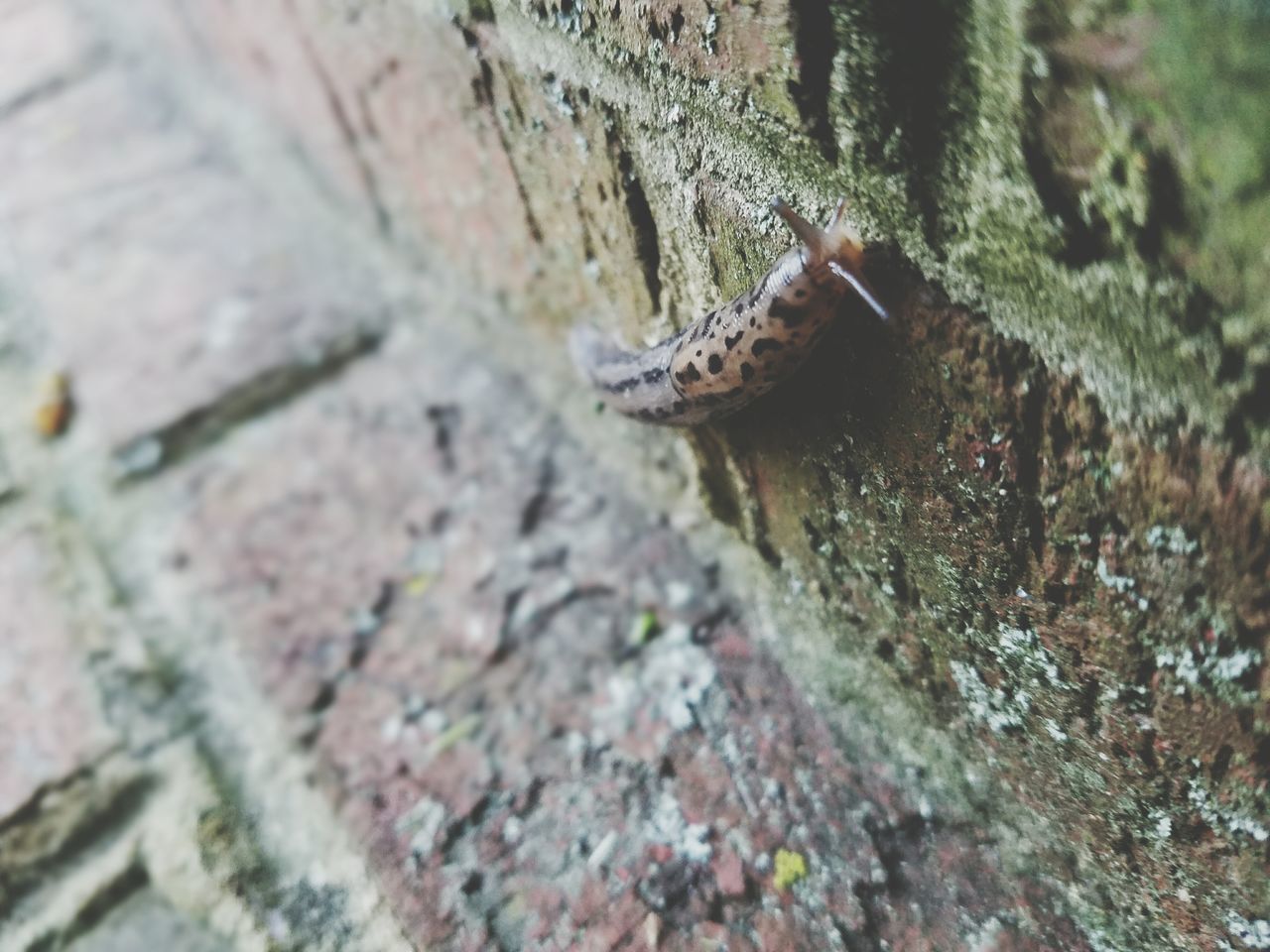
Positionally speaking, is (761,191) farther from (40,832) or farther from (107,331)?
(107,331)

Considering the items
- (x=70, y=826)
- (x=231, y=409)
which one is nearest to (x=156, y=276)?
(x=231, y=409)

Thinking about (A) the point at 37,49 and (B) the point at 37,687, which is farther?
(A) the point at 37,49

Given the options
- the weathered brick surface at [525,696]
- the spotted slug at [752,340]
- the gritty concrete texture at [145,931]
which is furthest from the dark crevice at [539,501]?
the gritty concrete texture at [145,931]

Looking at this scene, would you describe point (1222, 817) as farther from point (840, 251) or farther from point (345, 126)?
point (345, 126)

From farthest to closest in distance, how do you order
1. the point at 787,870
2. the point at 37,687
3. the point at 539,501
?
the point at 539,501 < the point at 37,687 < the point at 787,870

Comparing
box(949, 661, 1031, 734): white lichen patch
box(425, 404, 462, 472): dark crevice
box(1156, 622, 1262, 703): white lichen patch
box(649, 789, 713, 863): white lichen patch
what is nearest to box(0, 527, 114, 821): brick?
box(425, 404, 462, 472): dark crevice

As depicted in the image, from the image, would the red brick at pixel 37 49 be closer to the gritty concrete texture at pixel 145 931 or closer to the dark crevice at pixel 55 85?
the dark crevice at pixel 55 85

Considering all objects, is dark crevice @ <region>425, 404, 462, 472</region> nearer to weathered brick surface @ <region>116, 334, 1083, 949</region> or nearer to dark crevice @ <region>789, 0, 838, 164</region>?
weathered brick surface @ <region>116, 334, 1083, 949</region>
